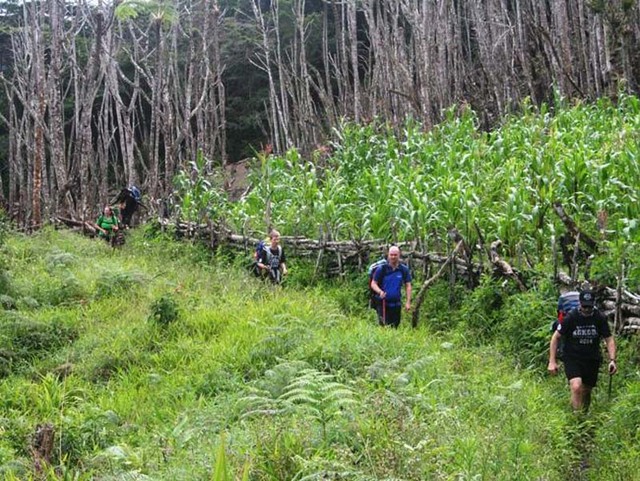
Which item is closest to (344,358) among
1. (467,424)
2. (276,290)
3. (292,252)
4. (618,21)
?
(467,424)

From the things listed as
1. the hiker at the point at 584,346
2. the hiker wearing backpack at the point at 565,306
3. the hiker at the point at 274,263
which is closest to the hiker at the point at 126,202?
the hiker at the point at 274,263

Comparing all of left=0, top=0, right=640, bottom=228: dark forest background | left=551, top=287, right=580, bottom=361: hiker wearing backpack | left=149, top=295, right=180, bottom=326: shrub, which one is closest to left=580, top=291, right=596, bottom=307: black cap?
left=551, top=287, right=580, bottom=361: hiker wearing backpack

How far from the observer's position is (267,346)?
7.84 meters

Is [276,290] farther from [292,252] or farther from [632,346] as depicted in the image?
[632,346]

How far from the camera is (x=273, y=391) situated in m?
6.26

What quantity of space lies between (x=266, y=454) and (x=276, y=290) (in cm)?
622

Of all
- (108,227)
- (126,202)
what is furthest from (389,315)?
(126,202)

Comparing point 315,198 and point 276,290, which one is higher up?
point 315,198

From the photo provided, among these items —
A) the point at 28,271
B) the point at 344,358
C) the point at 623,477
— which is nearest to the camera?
the point at 623,477

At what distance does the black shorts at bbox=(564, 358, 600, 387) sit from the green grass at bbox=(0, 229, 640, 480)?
27 cm

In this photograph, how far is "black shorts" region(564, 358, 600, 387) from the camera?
272 inches

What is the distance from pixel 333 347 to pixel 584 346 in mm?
2347

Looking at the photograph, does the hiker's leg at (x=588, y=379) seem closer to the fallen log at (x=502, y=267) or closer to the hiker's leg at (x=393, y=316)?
the fallen log at (x=502, y=267)

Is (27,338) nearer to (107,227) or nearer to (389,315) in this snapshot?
(389,315)
